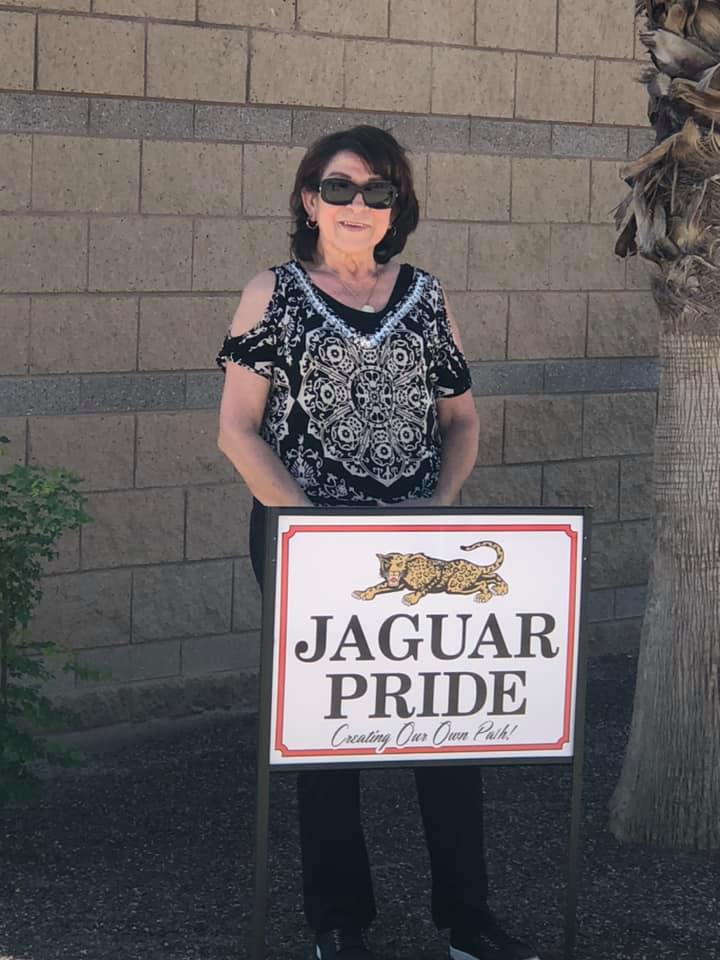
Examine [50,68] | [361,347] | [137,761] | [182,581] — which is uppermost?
[50,68]

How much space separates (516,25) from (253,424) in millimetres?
4171

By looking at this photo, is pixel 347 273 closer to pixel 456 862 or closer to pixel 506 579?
pixel 506 579

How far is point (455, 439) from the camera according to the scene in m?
5.34

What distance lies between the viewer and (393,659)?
4906 mm

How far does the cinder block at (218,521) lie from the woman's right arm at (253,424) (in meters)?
2.68

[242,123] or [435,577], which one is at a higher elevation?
[242,123]

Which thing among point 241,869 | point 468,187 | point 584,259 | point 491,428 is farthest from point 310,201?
point 584,259

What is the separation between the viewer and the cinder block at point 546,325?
28.9 feet

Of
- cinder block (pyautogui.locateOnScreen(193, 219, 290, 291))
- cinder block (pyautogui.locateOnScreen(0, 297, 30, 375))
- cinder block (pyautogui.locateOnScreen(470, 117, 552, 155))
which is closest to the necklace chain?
cinder block (pyautogui.locateOnScreen(0, 297, 30, 375))

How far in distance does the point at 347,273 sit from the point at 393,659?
Result: 3.29ft

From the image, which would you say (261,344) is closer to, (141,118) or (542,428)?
(141,118)

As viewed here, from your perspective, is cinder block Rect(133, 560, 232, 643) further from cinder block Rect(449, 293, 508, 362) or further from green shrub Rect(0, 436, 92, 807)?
cinder block Rect(449, 293, 508, 362)

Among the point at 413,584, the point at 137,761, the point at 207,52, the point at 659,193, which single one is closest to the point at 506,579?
the point at 413,584

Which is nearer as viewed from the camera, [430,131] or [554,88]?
[430,131]
